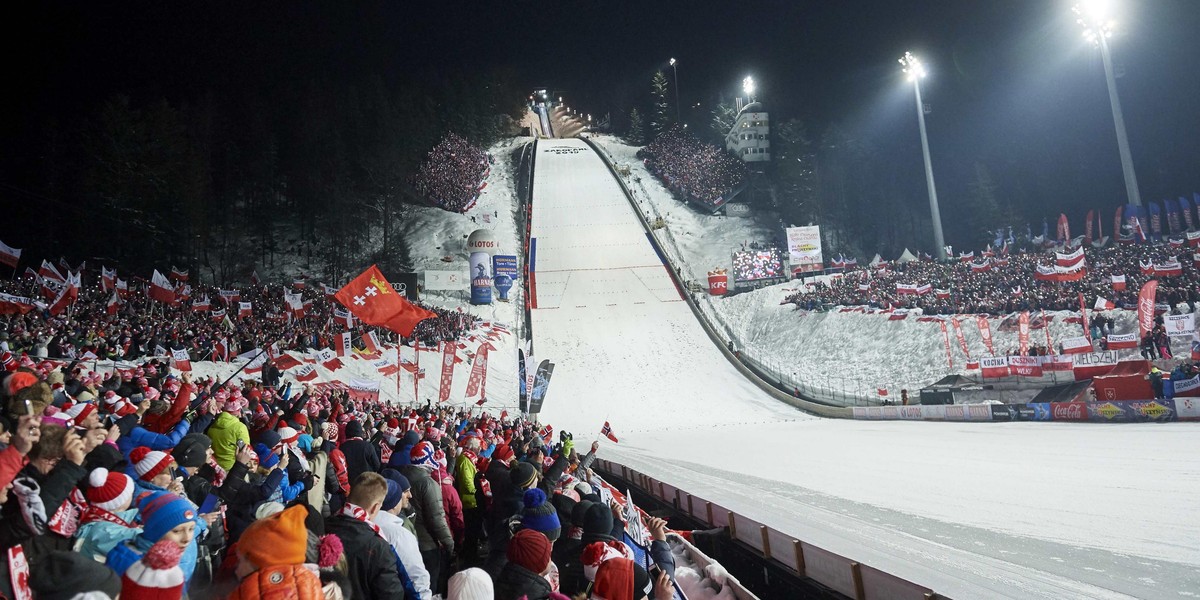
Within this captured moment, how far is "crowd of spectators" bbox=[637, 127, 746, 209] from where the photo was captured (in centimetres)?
5622

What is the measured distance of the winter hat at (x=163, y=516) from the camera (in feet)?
7.98

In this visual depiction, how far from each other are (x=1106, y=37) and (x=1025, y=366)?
755 inches

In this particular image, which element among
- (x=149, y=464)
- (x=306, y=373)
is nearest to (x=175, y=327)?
(x=306, y=373)

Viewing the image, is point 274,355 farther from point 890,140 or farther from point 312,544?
point 890,140

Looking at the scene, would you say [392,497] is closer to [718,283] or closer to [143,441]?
[143,441]

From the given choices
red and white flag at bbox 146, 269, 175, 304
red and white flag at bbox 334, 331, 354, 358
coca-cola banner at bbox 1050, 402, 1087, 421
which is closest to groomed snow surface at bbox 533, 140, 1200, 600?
coca-cola banner at bbox 1050, 402, 1087, 421

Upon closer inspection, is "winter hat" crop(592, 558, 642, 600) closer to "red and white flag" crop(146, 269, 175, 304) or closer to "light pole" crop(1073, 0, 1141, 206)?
"red and white flag" crop(146, 269, 175, 304)

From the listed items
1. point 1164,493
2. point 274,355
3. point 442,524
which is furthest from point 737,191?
point 442,524

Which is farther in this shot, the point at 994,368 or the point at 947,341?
the point at 947,341

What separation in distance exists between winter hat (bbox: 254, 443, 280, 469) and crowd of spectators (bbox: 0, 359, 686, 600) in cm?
2

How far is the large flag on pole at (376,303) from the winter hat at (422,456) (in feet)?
29.4

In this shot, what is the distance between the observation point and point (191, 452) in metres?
4.01

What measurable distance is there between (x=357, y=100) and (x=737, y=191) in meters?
38.1

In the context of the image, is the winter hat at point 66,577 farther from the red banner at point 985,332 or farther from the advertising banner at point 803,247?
the advertising banner at point 803,247
